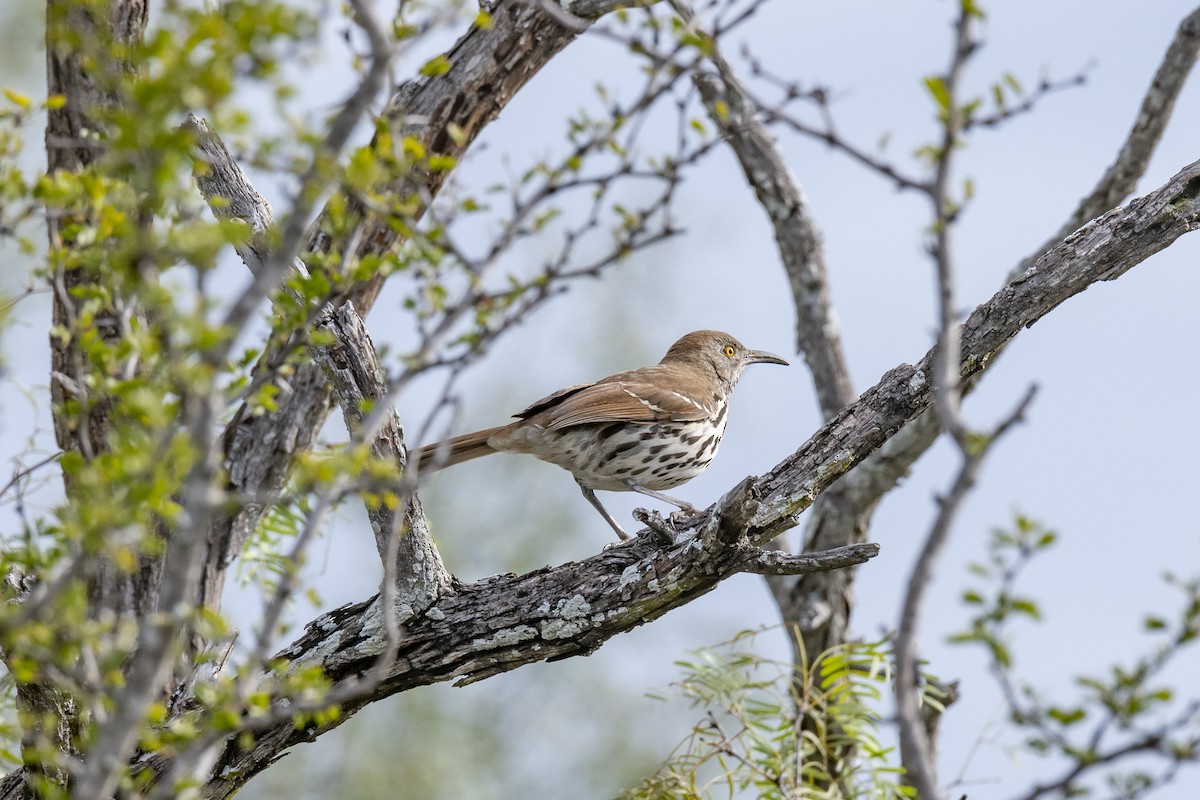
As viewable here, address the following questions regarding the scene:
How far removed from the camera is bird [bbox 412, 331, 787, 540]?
530 cm

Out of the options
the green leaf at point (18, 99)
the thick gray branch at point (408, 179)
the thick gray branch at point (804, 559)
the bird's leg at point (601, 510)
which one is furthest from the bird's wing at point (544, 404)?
the green leaf at point (18, 99)

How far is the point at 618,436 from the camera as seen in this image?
5.38 m

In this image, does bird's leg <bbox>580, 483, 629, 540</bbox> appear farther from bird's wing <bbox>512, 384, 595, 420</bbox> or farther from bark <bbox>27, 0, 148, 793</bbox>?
bark <bbox>27, 0, 148, 793</bbox>

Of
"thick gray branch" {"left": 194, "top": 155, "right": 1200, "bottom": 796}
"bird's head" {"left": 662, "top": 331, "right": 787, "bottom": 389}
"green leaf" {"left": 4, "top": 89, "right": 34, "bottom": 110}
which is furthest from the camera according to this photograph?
"bird's head" {"left": 662, "top": 331, "right": 787, "bottom": 389}

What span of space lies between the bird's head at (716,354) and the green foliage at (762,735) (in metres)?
1.94

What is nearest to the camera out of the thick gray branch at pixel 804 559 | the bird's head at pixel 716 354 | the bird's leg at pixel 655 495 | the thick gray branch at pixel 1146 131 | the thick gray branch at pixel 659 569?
the thick gray branch at pixel 804 559

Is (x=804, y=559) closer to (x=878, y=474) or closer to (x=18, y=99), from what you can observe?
(x=18, y=99)

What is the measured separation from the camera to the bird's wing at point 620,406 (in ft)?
17.3

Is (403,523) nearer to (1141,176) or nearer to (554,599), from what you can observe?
(554,599)

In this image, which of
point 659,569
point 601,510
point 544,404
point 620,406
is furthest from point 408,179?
point 659,569

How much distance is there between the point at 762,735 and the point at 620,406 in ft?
4.91

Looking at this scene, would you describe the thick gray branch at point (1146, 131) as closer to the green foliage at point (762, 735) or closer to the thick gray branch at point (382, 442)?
the green foliage at point (762, 735)

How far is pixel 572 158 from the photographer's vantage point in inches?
118

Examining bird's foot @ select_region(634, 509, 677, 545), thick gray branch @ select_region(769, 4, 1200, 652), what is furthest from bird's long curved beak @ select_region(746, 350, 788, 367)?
bird's foot @ select_region(634, 509, 677, 545)
